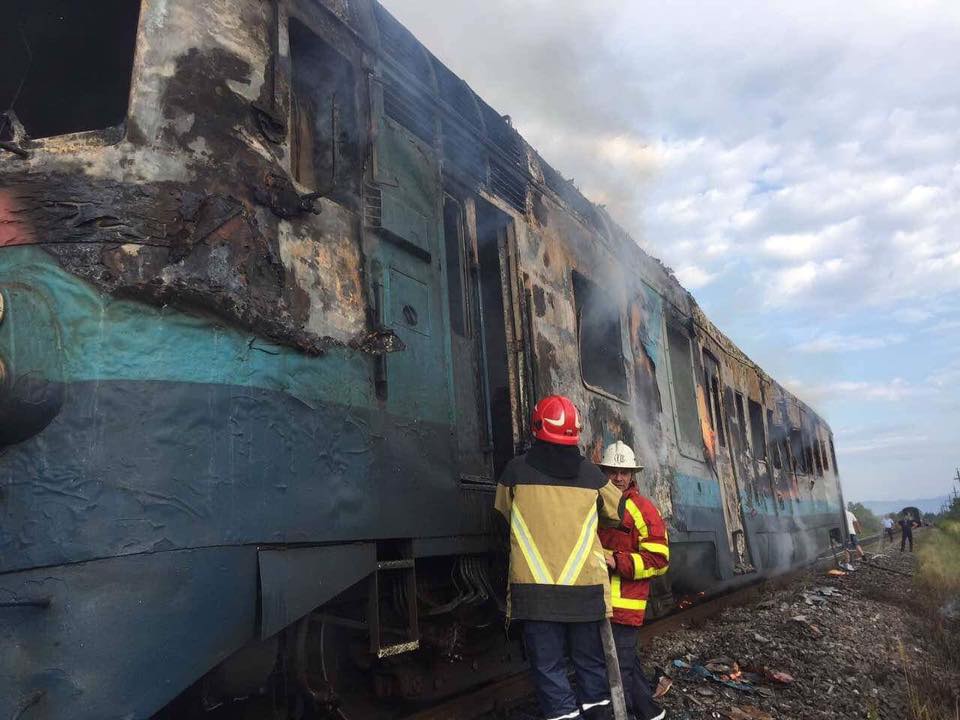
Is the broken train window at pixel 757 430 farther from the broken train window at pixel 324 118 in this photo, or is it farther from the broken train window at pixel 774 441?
the broken train window at pixel 324 118

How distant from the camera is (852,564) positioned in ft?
53.0

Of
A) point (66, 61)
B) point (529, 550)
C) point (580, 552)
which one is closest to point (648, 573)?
point (580, 552)

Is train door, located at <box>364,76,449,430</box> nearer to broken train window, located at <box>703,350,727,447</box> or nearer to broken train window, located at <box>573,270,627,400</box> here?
broken train window, located at <box>573,270,627,400</box>

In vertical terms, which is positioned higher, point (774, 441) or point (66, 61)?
point (66, 61)

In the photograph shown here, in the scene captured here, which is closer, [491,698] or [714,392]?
[491,698]

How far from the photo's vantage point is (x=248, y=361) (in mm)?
2686

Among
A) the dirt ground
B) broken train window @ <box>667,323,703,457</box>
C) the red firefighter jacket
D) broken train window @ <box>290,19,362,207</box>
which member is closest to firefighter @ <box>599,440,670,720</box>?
the red firefighter jacket

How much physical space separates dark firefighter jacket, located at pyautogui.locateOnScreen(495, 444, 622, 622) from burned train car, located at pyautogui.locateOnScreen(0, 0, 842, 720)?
0.38 metres

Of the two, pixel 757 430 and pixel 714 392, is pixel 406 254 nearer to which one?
pixel 714 392

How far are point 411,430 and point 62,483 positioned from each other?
1.47 m

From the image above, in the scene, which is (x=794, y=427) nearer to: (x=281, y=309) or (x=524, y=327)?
(x=524, y=327)

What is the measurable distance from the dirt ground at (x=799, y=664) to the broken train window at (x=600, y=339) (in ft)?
7.38

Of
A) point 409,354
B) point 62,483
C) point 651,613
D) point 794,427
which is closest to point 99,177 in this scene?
point 62,483

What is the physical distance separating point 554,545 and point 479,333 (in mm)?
1524
